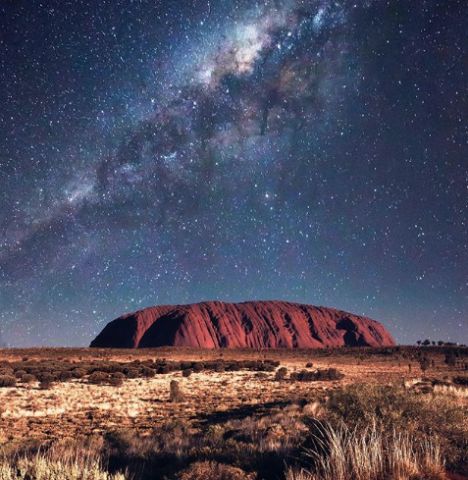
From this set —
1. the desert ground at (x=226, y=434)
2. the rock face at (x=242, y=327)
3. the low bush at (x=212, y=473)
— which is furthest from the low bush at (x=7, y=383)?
the rock face at (x=242, y=327)

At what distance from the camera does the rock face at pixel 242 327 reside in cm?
12312

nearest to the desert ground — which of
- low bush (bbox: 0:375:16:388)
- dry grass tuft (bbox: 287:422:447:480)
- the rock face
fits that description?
dry grass tuft (bbox: 287:422:447:480)

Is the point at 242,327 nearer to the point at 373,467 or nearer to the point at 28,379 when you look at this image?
the point at 28,379

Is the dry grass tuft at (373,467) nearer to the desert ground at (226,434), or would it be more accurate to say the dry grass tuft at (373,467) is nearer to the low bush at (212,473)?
the desert ground at (226,434)

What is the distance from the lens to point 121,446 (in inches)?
473

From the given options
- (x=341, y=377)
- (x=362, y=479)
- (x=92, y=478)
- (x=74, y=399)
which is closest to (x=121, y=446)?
(x=92, y=478)

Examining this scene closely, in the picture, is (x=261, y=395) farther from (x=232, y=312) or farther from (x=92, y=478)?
(x=232, y=312)

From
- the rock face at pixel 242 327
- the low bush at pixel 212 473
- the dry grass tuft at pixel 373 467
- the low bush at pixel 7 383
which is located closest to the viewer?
the dry grass tuft at pixel 373 467

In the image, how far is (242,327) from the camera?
137125 millimetres

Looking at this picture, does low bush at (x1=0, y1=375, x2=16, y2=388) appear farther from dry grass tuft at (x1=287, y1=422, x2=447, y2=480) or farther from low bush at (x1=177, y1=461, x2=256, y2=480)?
dry grass tuft at (x1=287, y1=422, x2=447, y2=480)

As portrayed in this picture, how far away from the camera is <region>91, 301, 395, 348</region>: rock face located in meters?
123

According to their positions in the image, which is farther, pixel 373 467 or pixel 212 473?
pixel 212 473

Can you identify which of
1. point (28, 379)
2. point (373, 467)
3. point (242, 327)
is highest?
point (242, 327)

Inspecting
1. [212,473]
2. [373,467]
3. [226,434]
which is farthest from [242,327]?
[373,467]
